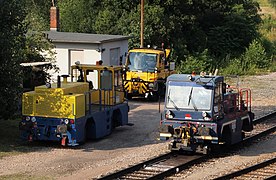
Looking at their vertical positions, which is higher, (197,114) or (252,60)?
(252,60)

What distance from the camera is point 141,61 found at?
110ft

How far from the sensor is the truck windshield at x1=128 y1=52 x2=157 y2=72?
33.3m

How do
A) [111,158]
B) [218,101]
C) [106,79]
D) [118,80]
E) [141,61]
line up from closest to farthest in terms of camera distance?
[218,101] < [111,158] < [106,79] < [118,80] < [141,61]

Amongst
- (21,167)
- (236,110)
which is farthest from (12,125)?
(236,110)

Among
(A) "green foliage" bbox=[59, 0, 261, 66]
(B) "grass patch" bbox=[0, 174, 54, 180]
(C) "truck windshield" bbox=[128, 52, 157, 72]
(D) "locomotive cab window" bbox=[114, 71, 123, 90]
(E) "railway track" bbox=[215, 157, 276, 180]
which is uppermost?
(A) "green foliage" bbox=[59, 0, 261, 66]

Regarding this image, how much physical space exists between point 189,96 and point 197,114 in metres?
0.66

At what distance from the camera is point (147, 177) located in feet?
54.5

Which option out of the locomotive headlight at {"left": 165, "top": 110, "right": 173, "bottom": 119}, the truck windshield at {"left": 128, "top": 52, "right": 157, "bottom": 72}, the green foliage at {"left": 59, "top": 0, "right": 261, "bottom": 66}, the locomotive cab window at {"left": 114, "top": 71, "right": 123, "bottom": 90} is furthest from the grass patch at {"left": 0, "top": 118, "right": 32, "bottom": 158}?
the green foliage at {"left": 59, "top": 0, "right": 261, "bottom": 66}

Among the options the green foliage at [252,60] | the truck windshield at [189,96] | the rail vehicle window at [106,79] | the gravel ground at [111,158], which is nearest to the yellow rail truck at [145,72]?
the gravel ground at [111,158]

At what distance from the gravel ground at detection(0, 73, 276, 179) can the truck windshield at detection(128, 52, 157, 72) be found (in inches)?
315

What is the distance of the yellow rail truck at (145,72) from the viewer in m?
32.8

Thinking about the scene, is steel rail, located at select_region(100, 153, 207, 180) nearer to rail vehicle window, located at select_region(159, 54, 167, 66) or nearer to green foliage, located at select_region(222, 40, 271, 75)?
rail vehicle window, located at select_region(159, 54, 167, 66)

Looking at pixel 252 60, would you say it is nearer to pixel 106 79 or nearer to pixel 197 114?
pixel 106 79

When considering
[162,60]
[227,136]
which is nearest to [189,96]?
[227,136]
